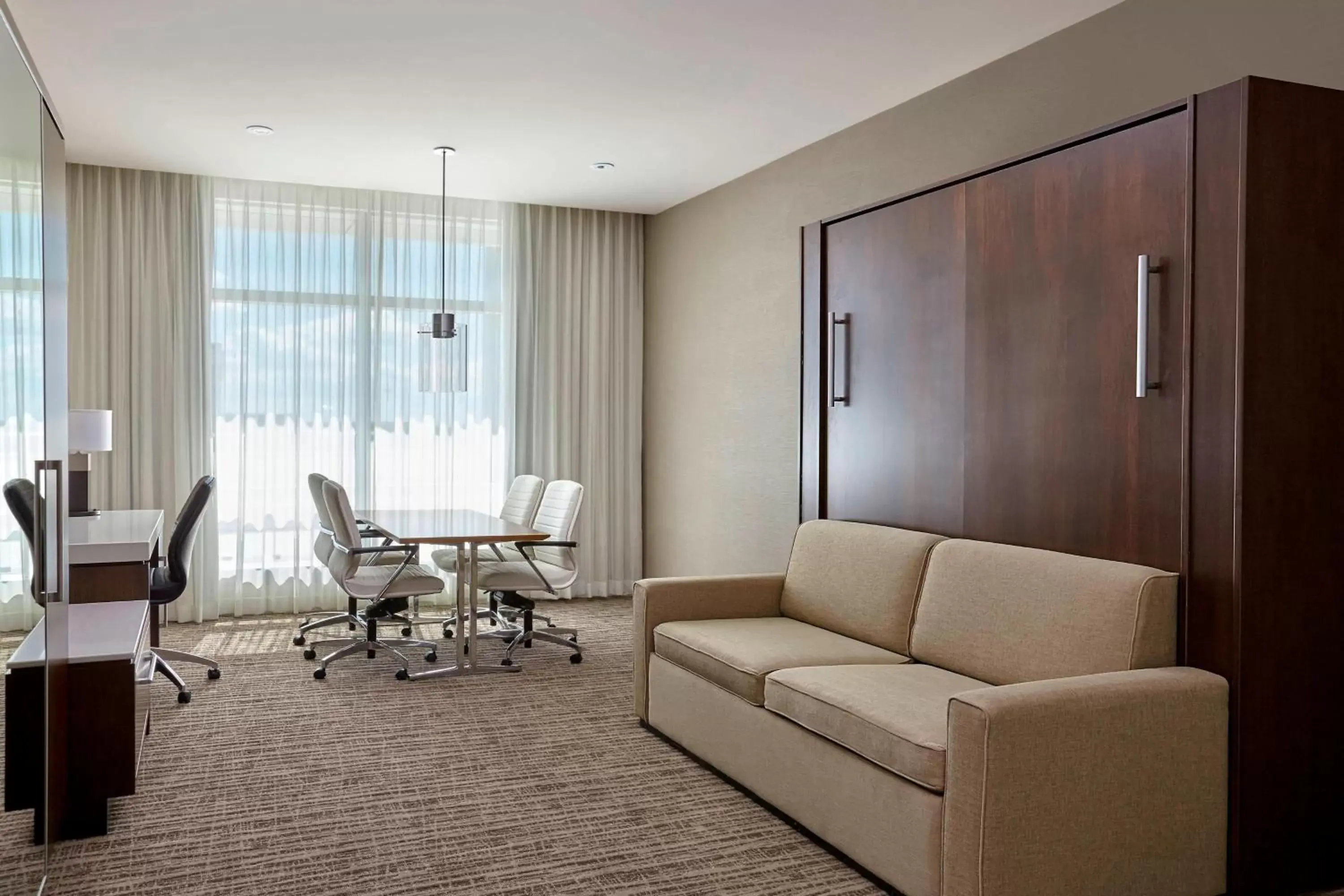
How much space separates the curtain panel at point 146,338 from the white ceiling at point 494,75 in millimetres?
309

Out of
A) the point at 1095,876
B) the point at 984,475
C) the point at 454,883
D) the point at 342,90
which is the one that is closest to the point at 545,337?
the point at 342,90

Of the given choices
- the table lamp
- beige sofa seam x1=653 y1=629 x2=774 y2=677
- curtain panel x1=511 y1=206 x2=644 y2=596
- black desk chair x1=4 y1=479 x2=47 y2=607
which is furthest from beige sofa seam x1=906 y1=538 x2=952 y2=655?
curtain panel x1=511 y1=206 x2=644 y2=596

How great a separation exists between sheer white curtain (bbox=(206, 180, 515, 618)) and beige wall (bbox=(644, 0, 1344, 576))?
4.02 feet

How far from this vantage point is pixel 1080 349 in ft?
10.4

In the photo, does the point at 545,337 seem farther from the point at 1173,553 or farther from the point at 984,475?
the point at 1173,553

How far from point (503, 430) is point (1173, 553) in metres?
5.07

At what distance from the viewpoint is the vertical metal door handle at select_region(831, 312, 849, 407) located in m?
4.27

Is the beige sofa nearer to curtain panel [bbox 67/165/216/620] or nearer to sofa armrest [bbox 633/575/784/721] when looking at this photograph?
sofa armrest [bbox 633/575/784/721]

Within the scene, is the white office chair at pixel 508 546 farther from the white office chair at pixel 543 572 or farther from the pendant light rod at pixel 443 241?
the pendant light rod at pixel 443 241

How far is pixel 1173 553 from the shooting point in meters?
2.83

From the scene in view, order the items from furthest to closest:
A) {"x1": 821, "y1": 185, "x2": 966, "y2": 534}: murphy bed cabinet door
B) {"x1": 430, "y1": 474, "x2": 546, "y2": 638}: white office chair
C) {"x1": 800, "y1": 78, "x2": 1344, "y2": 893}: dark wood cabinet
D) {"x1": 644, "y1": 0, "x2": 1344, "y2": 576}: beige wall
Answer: {"x1": 430, "y1": 474, "x2": 546, "y2": 638}: white office chair → {"x1": 821, "y1": 185, "x2": 966, "y2": 534}: murphy bed cabinet door → {"x1": 644, "y1": 0, "x2": 1344, "y2": 576}: beige wall → {"x1": 800, "y1": 78, "x2": 1344, "y2": 893}: dark wood cabinet

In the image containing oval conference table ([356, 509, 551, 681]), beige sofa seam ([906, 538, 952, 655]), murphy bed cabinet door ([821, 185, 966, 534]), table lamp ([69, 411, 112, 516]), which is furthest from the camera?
table lamp ([69, 411, 112, 516])

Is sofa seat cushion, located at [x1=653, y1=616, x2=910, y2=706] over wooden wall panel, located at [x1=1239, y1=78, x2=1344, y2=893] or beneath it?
beneath

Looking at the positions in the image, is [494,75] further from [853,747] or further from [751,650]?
[853,747]
